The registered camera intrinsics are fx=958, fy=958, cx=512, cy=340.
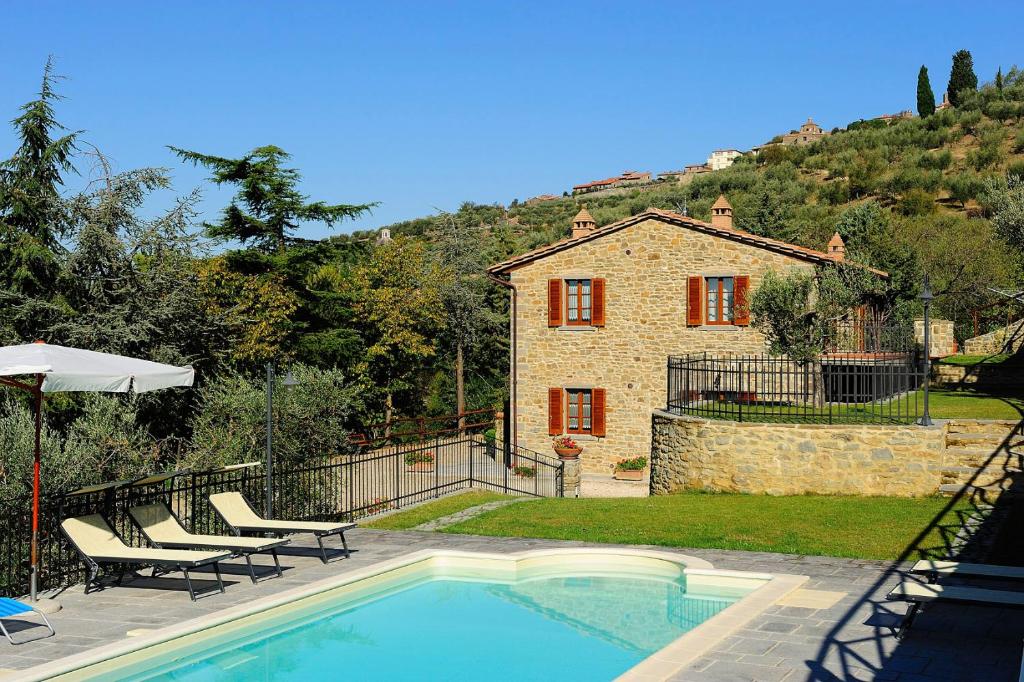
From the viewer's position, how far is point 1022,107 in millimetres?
64938

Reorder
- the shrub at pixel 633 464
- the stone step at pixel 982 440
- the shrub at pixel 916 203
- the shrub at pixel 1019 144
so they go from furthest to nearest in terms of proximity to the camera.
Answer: the shrub at pixel 1019 144, the shrub at pixel 916 203, the shrub at pixel 633 464, the stone step at pixel 982 440

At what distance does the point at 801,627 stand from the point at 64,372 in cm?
748

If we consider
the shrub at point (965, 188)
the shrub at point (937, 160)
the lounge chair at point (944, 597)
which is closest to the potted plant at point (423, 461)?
the lounge chair at point (944, 597)

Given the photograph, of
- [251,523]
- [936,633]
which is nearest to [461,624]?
[251,523]

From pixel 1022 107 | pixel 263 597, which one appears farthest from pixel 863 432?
pixel 1022 107

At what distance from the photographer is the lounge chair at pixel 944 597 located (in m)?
8.12

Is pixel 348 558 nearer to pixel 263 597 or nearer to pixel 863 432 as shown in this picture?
pixel 263 597

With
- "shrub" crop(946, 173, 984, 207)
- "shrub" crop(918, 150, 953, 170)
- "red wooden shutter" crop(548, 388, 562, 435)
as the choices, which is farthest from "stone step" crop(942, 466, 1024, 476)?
"shrub" crop(918, 150, 953, 170)

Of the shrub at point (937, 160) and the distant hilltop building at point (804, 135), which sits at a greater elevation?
the distant hilltop building at point (804, 135)

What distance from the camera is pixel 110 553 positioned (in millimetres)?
9961

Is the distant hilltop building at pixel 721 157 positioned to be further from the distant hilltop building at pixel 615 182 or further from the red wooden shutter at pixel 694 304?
the red wooden shutter at pixel 694 304

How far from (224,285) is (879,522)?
21930 millimetres

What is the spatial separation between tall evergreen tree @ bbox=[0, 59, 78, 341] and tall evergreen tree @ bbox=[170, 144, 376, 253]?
5207 millimetres

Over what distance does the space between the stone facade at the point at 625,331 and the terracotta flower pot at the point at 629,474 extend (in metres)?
0.56
